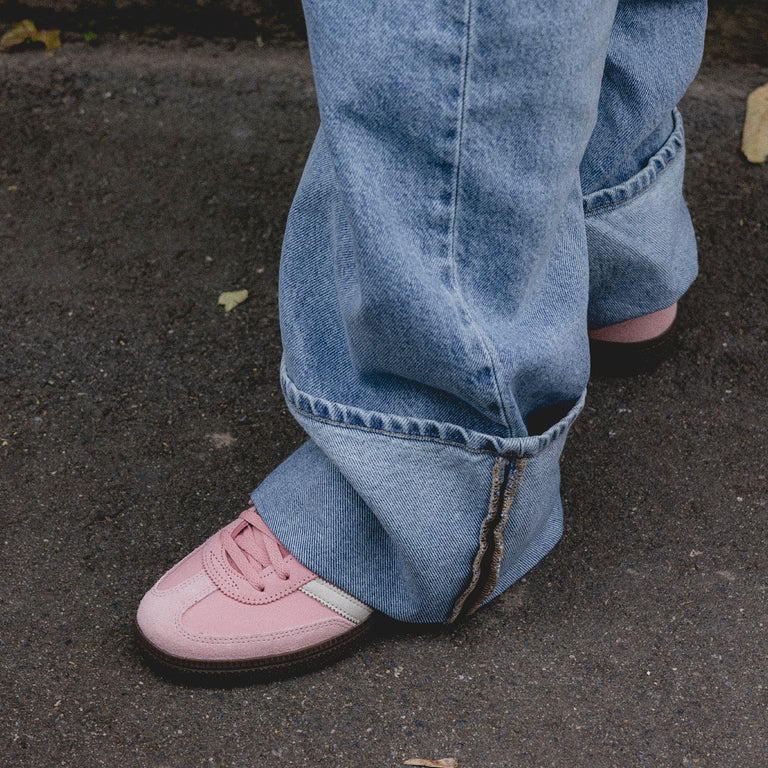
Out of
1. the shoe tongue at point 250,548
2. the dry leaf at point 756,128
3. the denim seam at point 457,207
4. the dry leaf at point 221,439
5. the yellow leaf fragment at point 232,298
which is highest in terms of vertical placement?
the denim seam at point 457,207

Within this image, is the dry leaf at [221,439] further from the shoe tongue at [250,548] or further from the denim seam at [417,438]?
the denim seam at [417,438]

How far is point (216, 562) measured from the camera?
1095mm

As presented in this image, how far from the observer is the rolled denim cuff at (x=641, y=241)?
1239 millimetres

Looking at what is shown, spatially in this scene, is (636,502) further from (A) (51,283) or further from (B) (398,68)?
(A) (51,283)

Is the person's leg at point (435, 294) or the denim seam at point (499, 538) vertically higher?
the person's leg at point (435, 294)

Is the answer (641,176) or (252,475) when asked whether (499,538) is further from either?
(641,176)

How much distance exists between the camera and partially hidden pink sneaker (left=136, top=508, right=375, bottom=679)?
1052mm

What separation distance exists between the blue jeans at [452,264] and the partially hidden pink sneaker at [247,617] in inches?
1.3

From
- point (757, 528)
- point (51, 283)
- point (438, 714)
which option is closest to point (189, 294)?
point (51, 283)

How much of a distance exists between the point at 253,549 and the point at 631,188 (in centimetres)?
75

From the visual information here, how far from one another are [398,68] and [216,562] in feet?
2.17

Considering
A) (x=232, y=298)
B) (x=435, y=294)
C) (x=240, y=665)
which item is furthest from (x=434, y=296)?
(x=232, y=298)

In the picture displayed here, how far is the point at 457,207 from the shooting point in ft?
2.75

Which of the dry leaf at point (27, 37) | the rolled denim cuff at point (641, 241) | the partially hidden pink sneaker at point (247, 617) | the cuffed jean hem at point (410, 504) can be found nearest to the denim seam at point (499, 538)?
the cuffed jean hem at point (410, 504)
